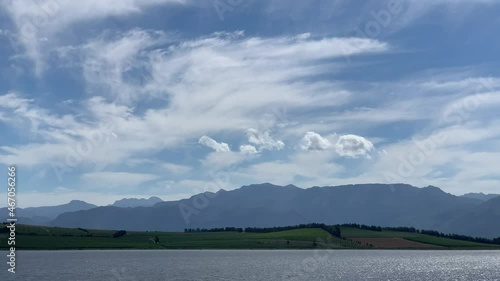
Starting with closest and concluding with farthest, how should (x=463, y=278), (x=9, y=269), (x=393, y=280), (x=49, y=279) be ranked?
1. (x=49, y=279)
2. (x=393, y=280)
3. (x=463, y=278)
4. (x=9, y=269)

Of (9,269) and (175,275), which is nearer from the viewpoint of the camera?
(175,275)

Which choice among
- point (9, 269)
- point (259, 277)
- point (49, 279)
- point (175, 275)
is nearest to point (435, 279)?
point (259, 277)

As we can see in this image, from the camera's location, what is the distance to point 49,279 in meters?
124

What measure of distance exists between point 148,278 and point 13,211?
185ft

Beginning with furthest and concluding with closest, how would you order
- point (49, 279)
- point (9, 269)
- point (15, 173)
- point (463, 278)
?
1. point (9, 269)
2. point (463, 278)
3. point (49, 279)
4. point (15, 173)

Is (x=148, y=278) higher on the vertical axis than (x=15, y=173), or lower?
lower

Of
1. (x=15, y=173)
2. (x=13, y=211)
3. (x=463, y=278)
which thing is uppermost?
(x=15, y=173)

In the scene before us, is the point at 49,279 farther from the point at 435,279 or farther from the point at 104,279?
the point at 435,279

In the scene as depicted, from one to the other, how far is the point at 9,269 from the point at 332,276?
86621 millimetres

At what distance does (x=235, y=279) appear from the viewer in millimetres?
130250

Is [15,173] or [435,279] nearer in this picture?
[15,173]

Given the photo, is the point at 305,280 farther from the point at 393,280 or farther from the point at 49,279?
the point at 49,279

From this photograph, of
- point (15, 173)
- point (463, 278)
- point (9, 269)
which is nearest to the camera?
point (15, 173)

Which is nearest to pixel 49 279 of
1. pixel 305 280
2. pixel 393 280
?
pixel 305 280
